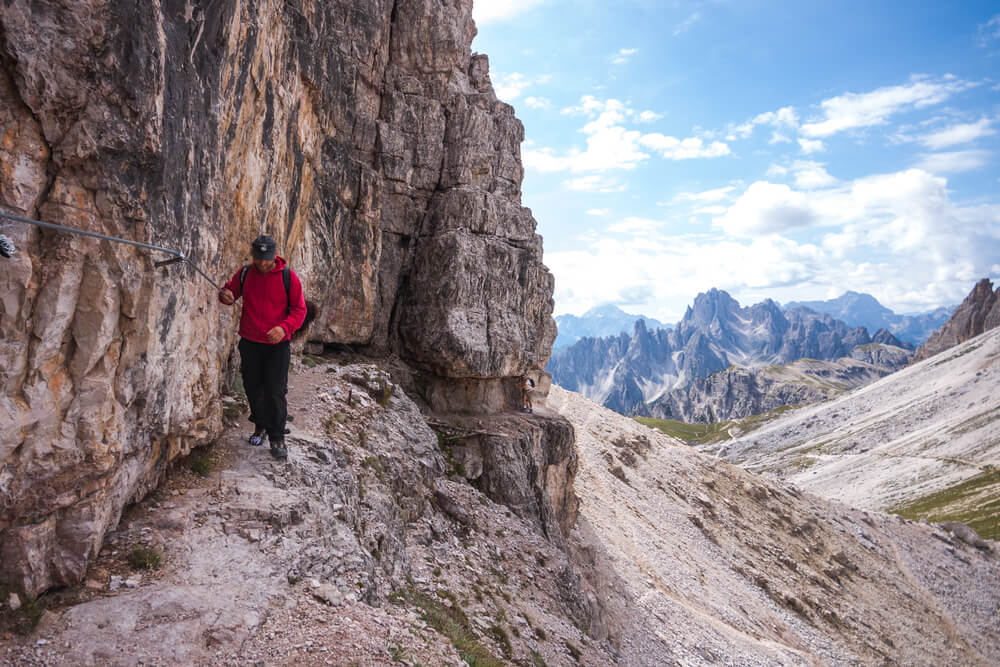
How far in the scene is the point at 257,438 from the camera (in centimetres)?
1208

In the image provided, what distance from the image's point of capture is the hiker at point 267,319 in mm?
10719

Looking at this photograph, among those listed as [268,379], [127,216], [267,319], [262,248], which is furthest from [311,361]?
[127,216]

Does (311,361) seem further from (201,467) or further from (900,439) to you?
(900,439)

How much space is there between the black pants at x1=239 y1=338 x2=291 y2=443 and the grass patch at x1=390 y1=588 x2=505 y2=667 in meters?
4.53

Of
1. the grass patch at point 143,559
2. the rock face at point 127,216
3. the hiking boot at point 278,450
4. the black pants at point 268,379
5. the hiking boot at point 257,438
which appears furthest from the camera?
the hiking boot at point 257,438

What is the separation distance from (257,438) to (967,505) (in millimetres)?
122107

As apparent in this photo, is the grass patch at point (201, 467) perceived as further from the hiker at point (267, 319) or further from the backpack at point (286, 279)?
the backpack at point (286, 279)

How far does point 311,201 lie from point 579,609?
1922cm

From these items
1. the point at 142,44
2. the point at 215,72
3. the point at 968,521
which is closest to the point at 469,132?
the point at 215,72

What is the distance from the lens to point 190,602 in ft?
25.1

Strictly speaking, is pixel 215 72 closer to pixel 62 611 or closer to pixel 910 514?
pixel 62 611

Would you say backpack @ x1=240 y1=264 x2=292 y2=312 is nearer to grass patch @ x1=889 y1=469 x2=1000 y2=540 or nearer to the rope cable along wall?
the rope cable along wall

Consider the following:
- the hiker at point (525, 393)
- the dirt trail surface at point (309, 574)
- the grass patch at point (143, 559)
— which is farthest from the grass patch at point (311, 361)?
the hiker at point (525, 393)

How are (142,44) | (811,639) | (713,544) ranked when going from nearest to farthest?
1. (142,44)
2. (811,639)
3. (713,544)
